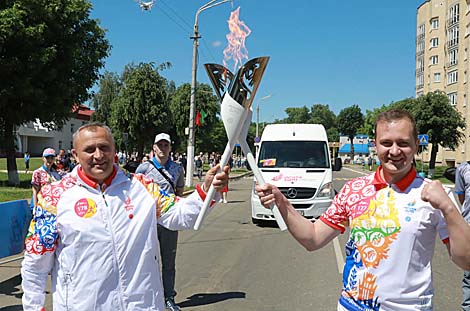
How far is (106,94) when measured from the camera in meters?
55.5

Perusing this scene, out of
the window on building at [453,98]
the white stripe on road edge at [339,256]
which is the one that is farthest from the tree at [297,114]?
the white stripe on road edge at [339,256]

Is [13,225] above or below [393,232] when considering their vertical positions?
below

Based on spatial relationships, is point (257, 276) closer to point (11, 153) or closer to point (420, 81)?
point (11, 153)

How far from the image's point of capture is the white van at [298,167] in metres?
11.6

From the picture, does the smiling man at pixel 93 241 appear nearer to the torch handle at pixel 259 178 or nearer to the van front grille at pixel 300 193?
the torch handle at pixel 259 178

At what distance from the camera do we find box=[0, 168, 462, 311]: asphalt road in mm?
6055

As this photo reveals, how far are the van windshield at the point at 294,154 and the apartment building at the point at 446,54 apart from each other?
37.5 meters

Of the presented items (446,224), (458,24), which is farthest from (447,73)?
(446,224)

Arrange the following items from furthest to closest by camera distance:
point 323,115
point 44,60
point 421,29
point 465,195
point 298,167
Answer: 1. point 323,115
2. point 421,29
3. point 44,60
4. point 298,167
5. point 465,195

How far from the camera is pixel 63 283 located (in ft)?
8.93

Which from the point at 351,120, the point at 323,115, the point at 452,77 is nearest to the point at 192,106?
the point at 452,77

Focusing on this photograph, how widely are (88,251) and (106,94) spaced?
55103mm

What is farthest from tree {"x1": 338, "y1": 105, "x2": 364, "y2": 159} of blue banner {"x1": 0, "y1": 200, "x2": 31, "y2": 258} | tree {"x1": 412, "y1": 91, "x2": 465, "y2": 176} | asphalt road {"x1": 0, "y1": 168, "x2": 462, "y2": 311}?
blue banner {"x1": 0, "y1": 200, "x2": 31, "y2": 258}

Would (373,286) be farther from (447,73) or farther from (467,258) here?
(447,73)
